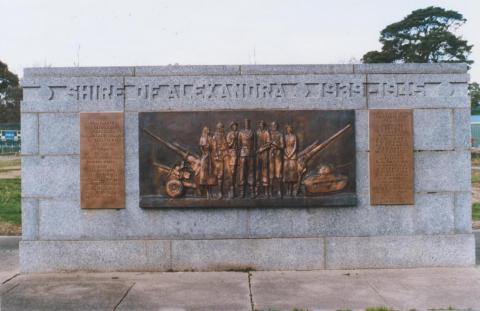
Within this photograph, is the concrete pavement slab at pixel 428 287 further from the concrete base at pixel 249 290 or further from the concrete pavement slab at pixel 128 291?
the concrete pavement slab at pixel 128 291

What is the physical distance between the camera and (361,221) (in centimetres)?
787

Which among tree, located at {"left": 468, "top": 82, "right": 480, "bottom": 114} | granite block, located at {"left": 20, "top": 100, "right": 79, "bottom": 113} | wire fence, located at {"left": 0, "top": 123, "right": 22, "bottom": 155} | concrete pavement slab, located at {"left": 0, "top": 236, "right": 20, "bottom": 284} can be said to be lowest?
concrete pavement slab, located at {"left": 0, "top": 236, "right": 20, "bottom": 284}

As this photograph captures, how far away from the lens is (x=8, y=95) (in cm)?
6775

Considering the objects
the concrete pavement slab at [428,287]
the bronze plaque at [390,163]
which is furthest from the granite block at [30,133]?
the concrete pavement slab at [428,287]

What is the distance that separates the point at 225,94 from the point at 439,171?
3567 millimetres

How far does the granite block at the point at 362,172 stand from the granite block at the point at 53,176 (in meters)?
4.36

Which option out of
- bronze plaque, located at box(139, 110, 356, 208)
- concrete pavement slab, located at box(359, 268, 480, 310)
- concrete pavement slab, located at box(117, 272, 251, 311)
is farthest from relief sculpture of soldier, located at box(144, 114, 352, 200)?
concrete pavement slab, located at box(359, 268, 480, 310)

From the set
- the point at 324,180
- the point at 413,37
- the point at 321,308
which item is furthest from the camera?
the point at 413,37

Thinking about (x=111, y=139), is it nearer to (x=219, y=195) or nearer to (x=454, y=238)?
(x=219, y=195)

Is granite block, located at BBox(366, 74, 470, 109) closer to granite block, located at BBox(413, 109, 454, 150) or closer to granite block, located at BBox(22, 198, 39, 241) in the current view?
granite block, located at BBox(413, 109, 454, 150)

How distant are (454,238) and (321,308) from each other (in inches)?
124

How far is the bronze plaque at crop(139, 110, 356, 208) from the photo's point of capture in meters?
7.75

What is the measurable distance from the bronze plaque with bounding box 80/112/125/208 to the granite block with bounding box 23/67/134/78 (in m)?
0.62

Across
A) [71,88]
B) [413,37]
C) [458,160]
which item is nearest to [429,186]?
[458,160]
